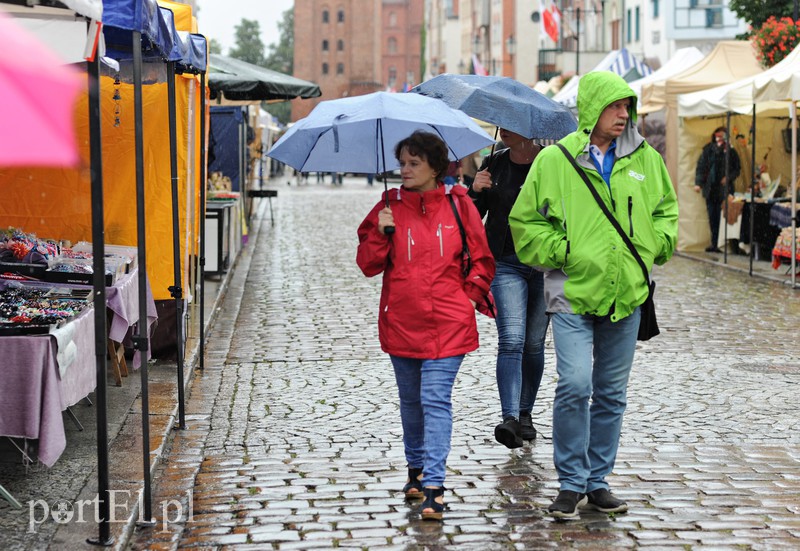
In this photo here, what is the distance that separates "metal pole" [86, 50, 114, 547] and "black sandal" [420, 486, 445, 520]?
1354 mm

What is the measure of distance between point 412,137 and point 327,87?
140240 mm

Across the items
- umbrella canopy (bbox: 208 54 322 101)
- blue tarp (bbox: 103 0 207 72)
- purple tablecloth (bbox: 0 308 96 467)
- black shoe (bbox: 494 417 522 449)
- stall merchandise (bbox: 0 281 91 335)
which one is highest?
umbrella canopy (bbox: 208 54 322 101)

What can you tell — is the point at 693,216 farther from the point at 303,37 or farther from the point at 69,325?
the point at 303,37

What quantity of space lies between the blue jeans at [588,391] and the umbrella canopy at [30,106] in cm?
278

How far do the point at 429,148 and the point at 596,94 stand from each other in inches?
30.3

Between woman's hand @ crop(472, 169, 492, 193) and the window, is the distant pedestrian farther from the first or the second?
the window

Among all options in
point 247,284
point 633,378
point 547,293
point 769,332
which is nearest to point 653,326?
point 547,293

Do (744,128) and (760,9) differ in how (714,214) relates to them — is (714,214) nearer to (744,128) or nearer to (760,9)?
(744,128)

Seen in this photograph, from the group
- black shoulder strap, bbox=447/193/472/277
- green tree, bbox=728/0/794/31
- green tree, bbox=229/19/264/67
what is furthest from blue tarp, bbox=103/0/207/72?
green tree, bbox=229/19/264/67

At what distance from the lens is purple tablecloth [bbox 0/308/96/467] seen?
6184 millimetres

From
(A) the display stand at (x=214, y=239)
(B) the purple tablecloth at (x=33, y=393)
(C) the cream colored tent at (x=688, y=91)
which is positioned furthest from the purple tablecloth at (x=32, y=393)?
(C) the cream colored tent at (x=688, y=91)

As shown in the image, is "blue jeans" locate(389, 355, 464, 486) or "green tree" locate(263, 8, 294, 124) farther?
"green tree" locate(263, 8, 294, 124)

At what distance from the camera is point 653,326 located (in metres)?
5.79

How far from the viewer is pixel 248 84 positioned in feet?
56.5
